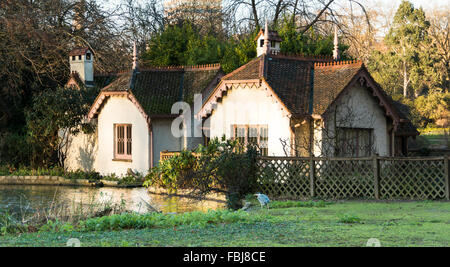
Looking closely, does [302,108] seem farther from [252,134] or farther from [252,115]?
[252,134]

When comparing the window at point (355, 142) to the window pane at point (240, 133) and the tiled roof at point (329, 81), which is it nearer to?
the tiled roof at point (329, 81)

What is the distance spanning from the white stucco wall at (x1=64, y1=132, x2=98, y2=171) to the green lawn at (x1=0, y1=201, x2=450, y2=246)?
18.4 meters

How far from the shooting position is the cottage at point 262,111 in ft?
72.6

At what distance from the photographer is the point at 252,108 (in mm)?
23219

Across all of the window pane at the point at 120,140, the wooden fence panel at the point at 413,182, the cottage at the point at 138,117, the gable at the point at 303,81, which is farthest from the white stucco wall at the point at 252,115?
the window pane at the point at 120,140

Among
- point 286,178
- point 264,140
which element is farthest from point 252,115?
point 286,178

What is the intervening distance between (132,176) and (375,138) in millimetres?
10603

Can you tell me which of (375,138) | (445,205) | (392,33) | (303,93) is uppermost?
(392,33)

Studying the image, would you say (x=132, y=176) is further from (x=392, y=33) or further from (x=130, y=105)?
(x=392, y=33)

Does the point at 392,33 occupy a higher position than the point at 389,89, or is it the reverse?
the point at 392,33

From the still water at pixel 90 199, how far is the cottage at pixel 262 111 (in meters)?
3.46

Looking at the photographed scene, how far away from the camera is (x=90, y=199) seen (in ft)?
66.0

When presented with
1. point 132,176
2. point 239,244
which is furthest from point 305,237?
point 132,176

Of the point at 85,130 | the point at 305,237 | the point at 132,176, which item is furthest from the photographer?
the point at 85,130
